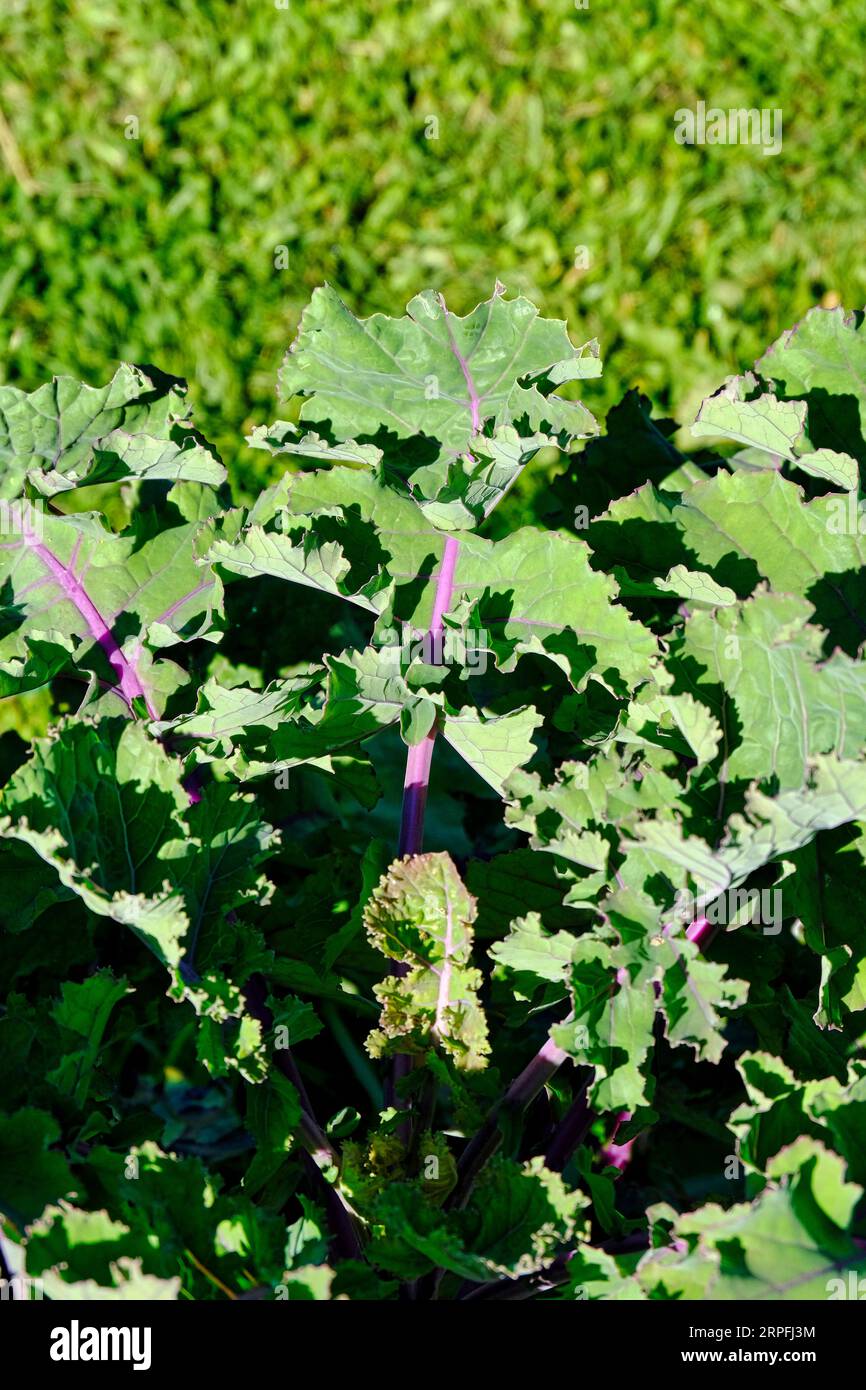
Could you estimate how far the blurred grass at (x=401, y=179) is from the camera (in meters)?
3.82

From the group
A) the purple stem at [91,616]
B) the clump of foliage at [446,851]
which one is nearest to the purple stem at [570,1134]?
the clump of foliage at [446,851]

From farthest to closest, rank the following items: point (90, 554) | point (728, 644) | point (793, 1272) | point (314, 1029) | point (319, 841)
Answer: point (319, 841), point (90, 554), point (314, 1029), point (728, 644), point (793, 1272)

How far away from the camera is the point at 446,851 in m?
1.95

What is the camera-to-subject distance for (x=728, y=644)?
169 cm

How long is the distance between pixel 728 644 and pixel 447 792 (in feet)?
3.07

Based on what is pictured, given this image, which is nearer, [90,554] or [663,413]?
[90,554]

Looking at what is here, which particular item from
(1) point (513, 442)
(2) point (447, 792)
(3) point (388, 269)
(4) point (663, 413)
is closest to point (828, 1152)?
(1) point (513, 442)

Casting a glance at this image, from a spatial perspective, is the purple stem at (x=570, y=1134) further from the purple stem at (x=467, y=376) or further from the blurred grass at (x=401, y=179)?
the blurred grass at (x=401, y=179)

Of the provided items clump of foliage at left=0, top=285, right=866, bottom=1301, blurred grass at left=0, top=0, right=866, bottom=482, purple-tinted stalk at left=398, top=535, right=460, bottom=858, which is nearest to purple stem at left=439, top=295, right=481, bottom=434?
clump of foliage at left=0, top=285, right=866, bottom=1301

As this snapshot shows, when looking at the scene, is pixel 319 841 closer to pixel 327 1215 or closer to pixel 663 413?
pixel 327 1215

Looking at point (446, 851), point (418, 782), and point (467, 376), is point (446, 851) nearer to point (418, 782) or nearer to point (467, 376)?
point (418, 782)

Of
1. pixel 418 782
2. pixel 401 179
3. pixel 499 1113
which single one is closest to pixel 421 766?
pixel 418 782

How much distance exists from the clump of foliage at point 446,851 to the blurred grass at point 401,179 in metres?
1.75

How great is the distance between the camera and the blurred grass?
150 inches
